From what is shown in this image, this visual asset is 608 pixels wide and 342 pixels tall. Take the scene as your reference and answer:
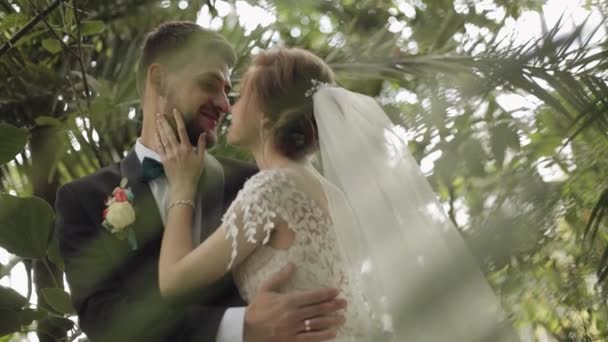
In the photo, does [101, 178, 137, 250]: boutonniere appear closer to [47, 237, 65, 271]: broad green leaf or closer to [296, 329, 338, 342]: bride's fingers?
[47, 237, 65, 271]: broad green leaf

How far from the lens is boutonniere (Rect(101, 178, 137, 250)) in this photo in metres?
1.76

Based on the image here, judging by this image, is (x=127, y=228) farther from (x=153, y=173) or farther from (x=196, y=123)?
(x=196, y=123)

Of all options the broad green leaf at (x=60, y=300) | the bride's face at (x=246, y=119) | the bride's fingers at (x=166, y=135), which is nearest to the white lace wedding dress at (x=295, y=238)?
the bride's face at (x=246, y=119)

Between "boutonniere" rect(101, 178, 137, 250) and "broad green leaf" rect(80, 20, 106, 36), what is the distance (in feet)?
1.59

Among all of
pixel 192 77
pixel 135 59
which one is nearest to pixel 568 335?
pixel 192 77

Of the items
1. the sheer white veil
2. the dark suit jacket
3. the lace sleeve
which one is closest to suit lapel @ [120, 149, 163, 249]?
the dark suit jacket

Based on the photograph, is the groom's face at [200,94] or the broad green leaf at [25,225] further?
the groom's face at [200,94]

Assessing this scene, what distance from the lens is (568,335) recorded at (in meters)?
0.91

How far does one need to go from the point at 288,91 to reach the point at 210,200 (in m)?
0.31

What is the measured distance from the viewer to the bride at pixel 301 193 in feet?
5.02

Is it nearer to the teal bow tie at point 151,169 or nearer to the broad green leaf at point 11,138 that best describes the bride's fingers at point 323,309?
the teal bow tie at point 151,169

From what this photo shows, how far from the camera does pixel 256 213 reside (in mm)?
1718

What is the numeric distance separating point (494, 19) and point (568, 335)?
356 mm

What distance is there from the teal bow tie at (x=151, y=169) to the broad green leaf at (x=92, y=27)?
0.37 metres
